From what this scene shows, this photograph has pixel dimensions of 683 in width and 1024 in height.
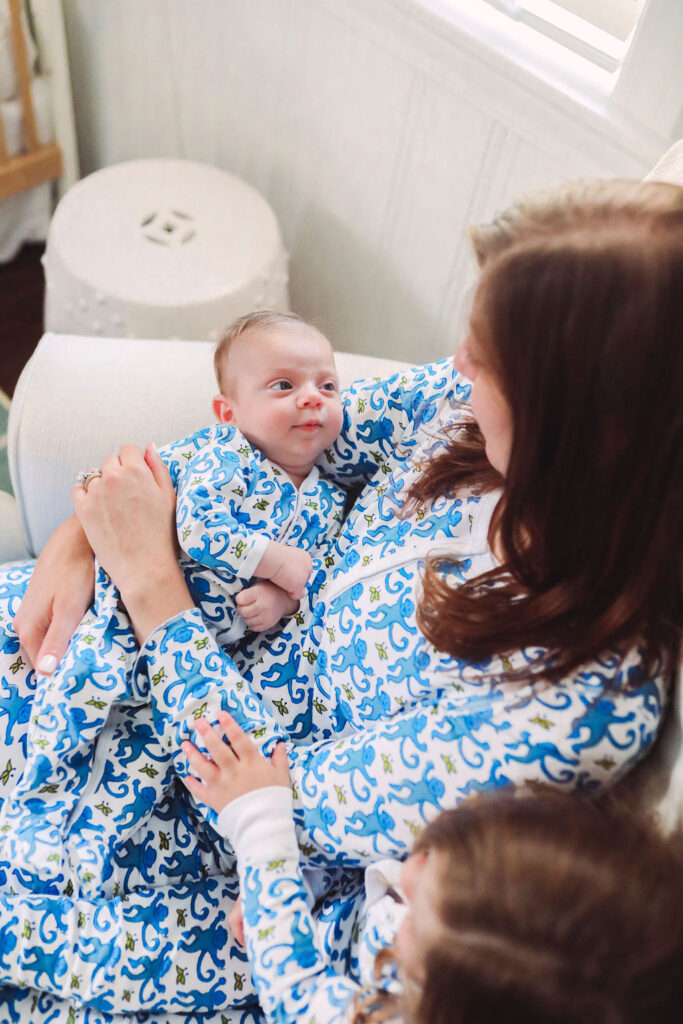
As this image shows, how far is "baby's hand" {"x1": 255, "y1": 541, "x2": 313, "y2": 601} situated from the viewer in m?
1.07

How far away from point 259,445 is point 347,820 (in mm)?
550

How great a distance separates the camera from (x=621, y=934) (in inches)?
23.2

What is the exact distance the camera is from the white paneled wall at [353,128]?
5.04 ft

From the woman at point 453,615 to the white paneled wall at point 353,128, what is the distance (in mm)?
650

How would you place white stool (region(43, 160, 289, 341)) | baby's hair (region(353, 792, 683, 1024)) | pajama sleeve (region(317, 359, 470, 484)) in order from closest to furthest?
baby's hair (region(353, 792, 683, 1024))
pajama sleeve (region(317, 359, 470, 484))
white stool (region(43, 160, 289, 341))

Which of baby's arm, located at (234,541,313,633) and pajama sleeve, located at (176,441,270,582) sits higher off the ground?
pajama sleeve, located at (176,441,270,582)

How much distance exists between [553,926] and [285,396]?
0.78m

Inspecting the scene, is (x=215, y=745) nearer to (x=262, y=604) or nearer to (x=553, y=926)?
(x=262, y=604)

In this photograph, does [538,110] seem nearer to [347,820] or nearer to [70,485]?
[70,485]

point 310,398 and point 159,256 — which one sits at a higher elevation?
point 310,398

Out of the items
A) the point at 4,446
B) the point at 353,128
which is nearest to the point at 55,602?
the point at 4,446

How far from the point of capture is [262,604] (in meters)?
1.06

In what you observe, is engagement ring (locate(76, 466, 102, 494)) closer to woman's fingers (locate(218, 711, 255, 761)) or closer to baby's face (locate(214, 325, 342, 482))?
baby's face (locate(214, 325, 342, 482))

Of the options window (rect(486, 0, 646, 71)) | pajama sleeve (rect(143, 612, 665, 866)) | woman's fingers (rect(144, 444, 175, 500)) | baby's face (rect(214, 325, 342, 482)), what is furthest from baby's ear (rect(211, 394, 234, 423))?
window (rect(486, 0, 646, 71))
